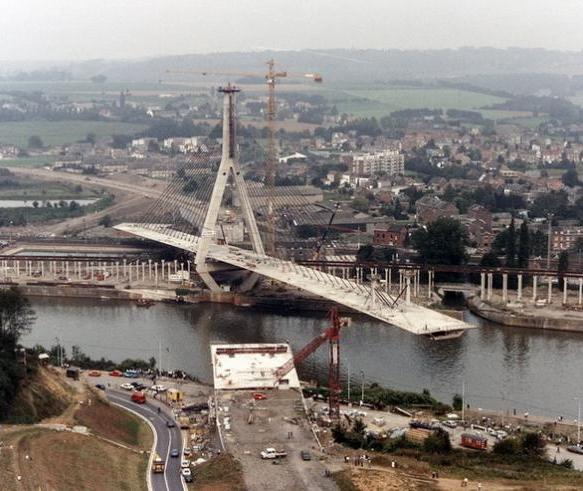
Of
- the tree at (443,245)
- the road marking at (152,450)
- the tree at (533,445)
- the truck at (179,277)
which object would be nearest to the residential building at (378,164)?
the tree at (443,245)

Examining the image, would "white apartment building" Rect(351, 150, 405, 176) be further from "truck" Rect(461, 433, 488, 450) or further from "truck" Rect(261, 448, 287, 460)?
"truck" Rect(261, 448, 287, 460)

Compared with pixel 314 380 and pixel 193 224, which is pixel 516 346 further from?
pixel 193 224

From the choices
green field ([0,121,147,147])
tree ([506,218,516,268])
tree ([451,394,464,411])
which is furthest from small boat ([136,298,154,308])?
green field ([0,121,147,147])

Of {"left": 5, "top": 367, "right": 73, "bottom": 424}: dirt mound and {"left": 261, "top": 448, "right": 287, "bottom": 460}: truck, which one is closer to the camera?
{"left": 261, "top": 448, "right": 287, "bottom": 460}: truck

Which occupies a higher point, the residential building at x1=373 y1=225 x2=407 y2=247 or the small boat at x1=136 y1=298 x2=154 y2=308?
the residential building at x1=373 y1=225 x2=407 y2=247

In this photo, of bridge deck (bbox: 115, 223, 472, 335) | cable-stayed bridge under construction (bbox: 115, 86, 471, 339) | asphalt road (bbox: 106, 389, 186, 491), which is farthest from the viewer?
cable-stayed bridge under construction (bbox: 115, 86, 471, 339)

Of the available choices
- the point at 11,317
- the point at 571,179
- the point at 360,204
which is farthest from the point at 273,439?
the point at 571,179
